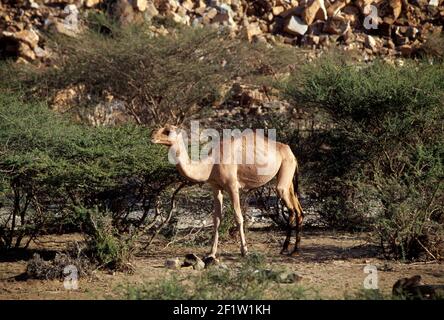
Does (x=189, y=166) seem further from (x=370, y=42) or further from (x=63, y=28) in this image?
(x=370, y=42)

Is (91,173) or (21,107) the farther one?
(21,107)

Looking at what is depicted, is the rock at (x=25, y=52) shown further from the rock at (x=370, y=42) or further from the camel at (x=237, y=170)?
the camel at (x=237, y=170)

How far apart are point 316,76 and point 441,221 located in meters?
4.30

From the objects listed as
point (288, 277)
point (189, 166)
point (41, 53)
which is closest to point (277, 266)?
point (288, 277)

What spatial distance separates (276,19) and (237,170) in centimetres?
2109

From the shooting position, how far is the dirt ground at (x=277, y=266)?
861cm

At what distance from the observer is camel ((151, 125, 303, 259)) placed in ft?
32.6

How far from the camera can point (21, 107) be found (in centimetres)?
1257

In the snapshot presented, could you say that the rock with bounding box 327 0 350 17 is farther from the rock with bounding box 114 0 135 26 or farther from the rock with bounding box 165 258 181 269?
the rock with bounding box 165 258 181 269

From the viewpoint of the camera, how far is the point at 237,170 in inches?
412

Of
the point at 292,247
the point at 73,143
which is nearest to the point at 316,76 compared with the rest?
the point at 292,247

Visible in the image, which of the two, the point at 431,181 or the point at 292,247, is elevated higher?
the point at 431,181

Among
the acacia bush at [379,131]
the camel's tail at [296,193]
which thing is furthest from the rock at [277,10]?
the camel's tail at [296,193]

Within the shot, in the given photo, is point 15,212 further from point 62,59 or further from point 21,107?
point 62,59
